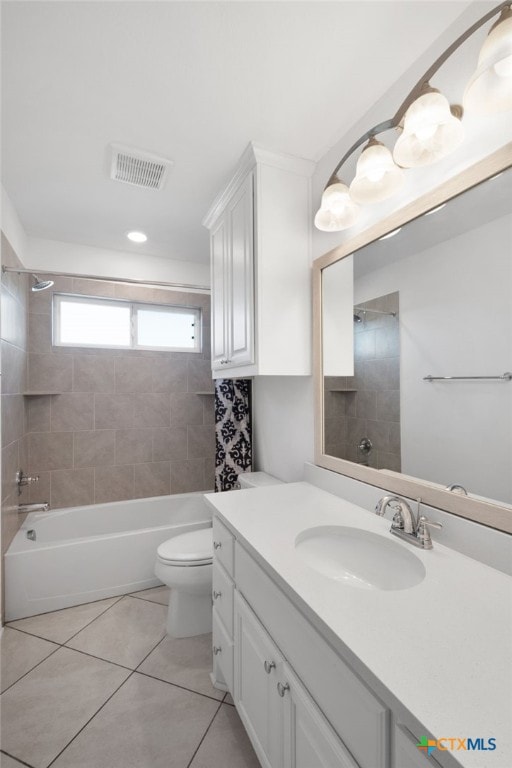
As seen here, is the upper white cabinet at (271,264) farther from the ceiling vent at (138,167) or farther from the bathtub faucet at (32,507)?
the bathtub faucet at (32,507)

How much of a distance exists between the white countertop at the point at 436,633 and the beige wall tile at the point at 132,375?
6.79 ft

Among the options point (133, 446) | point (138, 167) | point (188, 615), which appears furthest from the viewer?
point (133, 446)

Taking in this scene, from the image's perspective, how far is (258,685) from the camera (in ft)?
3.51

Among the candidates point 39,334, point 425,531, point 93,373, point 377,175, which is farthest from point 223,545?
point 39,334

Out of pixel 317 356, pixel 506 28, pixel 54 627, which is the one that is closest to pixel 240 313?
pixel 317 356

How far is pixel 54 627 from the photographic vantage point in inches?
77.4

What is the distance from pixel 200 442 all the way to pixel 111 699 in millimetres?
1832

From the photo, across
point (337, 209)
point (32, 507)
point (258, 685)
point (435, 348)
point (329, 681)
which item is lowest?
point (258, 685)

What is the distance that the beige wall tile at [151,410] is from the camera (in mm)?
2910

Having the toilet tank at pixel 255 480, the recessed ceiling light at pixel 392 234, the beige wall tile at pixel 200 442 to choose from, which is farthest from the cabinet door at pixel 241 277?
the beige wall tile at pixel 200 442

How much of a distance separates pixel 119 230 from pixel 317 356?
180 centimetres

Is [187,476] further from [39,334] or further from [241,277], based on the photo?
[241,277]

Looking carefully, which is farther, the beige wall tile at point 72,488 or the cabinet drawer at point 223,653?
the beige wall tile at point 72,488

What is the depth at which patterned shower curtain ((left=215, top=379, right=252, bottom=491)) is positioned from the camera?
248 centimetres
